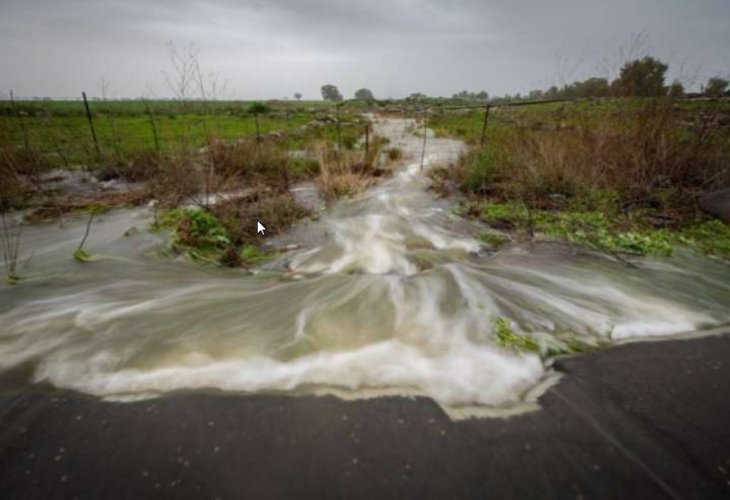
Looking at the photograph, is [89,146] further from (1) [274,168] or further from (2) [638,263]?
(2) [638,263]

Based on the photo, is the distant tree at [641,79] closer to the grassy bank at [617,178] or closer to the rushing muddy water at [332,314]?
the grassy bank at [617,178]

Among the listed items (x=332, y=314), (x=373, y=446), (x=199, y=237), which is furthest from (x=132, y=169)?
(x=373, y=446)

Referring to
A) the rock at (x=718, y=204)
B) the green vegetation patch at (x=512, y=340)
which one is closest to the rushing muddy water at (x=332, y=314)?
the green vegetation patch at (x=512, y=340)

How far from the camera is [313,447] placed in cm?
196

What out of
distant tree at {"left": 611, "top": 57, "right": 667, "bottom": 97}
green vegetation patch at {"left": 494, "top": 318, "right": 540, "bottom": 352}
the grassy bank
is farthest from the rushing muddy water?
distant tree at {"left": 611, "top": 57, "right": 667, "bottom": 97}

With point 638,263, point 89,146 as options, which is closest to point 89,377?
point 638,263

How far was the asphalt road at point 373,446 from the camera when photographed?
1.76 meters

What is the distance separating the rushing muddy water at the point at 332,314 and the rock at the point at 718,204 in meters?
1.62

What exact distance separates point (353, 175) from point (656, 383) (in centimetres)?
656

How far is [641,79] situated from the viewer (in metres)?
6.86

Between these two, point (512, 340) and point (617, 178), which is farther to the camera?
point (617, 178)

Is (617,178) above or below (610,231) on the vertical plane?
above

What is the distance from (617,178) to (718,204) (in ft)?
4.60

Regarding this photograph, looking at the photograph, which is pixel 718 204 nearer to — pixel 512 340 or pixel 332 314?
pixel 512 340
